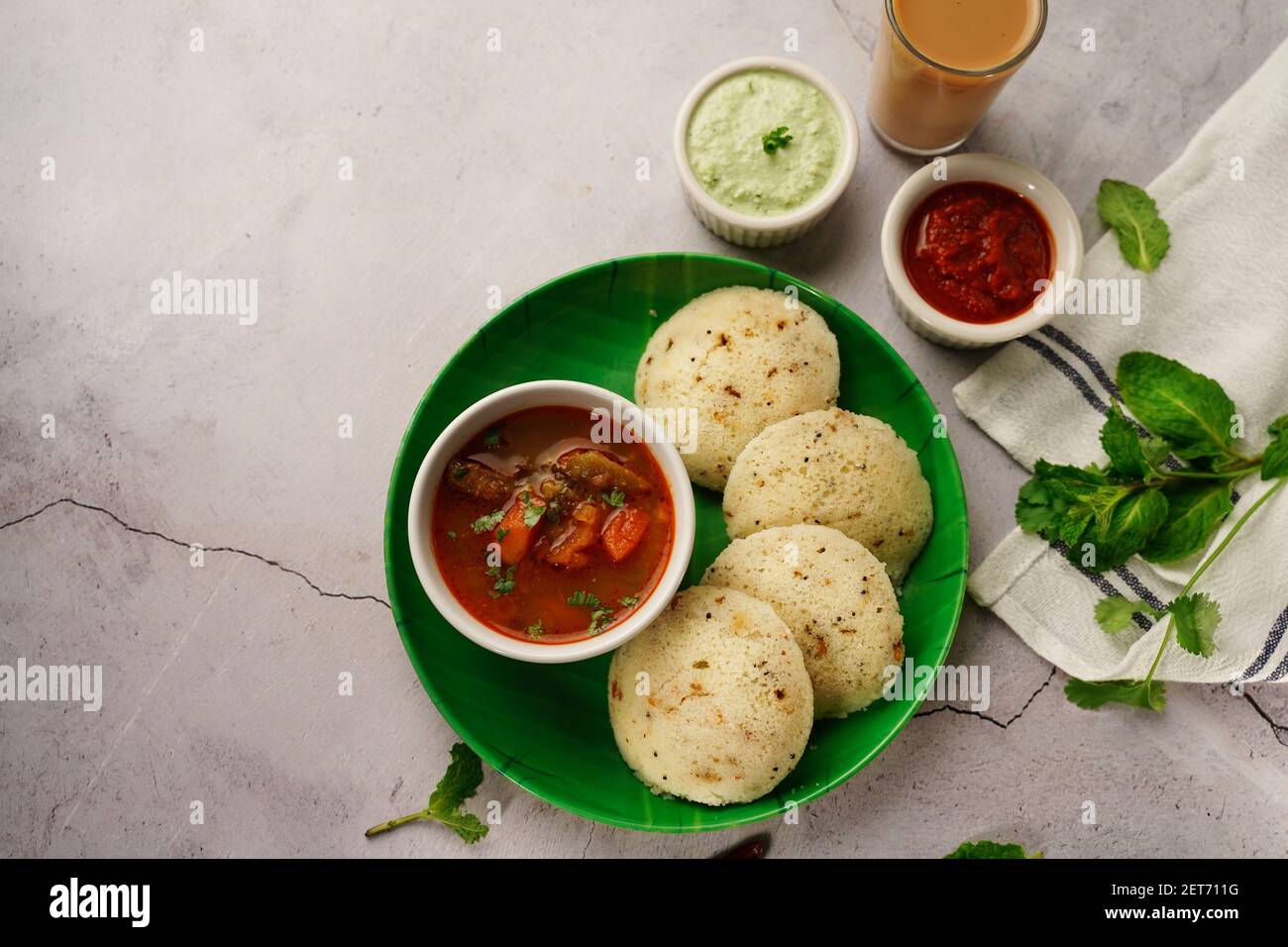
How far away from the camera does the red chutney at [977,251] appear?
335 cm

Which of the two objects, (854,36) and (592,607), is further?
(854,36)

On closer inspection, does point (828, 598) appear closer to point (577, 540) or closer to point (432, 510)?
point (577, 540)

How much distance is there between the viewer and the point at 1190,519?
131 inches

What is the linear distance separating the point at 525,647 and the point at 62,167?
2.65 metres

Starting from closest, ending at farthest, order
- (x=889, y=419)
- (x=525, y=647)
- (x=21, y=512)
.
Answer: (x=525, y=647)
(x=889, y=419)
(x=21, y=512)

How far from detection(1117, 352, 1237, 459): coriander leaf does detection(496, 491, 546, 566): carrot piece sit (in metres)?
2.04

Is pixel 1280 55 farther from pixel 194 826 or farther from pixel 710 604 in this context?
pixel 194 826

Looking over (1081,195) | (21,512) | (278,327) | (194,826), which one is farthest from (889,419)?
(21,512)

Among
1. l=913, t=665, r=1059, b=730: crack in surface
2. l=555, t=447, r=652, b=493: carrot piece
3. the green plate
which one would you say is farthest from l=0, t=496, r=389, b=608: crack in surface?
l=913, t=665, r=1059, b=730: crack in surface

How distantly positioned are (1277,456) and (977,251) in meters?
1.17

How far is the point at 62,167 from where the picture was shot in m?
3.79

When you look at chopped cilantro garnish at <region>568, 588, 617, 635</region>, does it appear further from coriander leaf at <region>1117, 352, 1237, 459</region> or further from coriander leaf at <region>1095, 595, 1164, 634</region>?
coriander leaf at <region>1117, 352, 1237, 459</region>

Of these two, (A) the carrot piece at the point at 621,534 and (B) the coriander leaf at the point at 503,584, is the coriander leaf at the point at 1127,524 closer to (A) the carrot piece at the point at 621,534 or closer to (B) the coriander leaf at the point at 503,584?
(A) the carrot piece at the point at 621,534

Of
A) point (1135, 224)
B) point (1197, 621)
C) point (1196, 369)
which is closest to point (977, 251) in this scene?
point (1135, 224)
